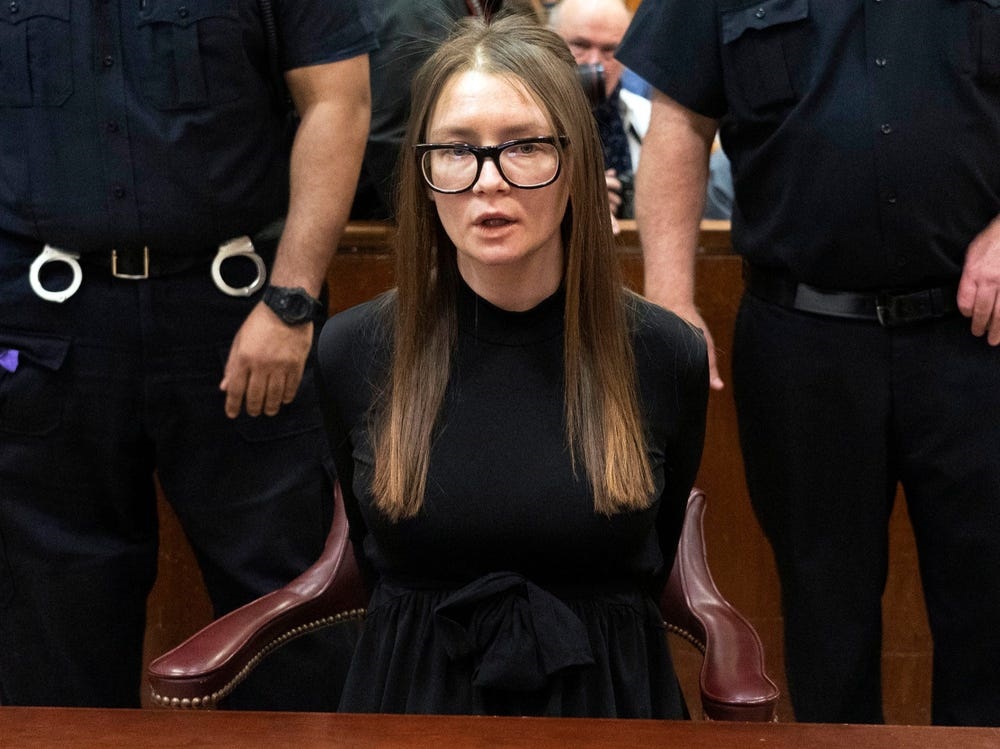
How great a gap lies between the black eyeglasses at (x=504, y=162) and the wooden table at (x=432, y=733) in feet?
1.86

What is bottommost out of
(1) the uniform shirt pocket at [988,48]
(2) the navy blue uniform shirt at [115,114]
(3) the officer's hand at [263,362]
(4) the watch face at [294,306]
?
(3) the officer's hand at [263,362]

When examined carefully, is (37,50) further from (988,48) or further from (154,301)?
(988,48)

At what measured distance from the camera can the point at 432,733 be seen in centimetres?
123

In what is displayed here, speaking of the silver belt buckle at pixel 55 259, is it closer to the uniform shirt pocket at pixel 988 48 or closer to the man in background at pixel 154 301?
the man in background at pixel 154 301

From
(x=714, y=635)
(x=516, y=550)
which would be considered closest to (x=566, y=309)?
(x=516, y=550)

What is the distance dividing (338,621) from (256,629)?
0.15 metres

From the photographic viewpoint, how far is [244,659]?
1683mm

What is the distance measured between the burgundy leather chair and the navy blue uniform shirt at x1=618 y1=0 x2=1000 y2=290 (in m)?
0.43

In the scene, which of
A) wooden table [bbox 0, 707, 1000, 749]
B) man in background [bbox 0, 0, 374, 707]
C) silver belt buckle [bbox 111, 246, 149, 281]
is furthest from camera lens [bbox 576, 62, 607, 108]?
wooden table [bbox 0, 707, 1000, 749]

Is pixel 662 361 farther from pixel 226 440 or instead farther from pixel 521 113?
pixel 226 440

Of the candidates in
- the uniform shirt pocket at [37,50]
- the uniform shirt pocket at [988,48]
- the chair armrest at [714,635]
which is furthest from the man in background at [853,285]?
the uniform shirt pocket at [37,50]

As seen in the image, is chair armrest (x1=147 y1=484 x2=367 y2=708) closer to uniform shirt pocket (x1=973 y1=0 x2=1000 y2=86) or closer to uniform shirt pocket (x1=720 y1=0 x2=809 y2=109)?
uniform shirt pocket (x1=720 y1=0 x2=809 y2=109)

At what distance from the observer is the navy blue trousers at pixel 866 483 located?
2.03 metres

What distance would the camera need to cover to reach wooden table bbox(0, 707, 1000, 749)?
122cm
